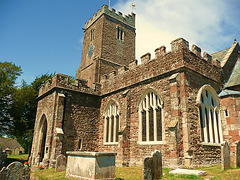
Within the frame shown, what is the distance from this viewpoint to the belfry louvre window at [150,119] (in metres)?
12.4

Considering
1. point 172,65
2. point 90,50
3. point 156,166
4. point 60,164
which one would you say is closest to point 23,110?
point 90,50

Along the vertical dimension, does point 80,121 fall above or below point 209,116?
below

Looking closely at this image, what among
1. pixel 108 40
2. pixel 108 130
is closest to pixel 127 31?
pixel 108 40

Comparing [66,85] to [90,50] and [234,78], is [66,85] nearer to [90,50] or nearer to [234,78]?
[90,50]

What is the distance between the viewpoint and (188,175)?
7668 millimetres

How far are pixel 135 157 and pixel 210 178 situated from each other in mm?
6451

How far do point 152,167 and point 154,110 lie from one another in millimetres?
5515

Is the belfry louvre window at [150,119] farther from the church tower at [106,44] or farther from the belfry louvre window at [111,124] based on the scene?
the church tower at [106,44]

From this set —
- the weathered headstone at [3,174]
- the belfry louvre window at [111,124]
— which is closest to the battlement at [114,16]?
the belfry louvre window at [111,124]

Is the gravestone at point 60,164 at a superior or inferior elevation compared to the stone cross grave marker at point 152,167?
inferior

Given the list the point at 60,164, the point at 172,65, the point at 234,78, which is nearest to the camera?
the point at 60,164

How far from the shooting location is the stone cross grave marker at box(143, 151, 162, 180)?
24.4ft

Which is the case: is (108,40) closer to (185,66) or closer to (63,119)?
(63,119)

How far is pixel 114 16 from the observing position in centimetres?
2559
